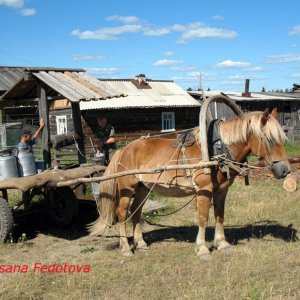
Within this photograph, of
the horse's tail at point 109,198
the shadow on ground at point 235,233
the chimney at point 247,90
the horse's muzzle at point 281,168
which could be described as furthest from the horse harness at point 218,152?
the chimney at point 247,90

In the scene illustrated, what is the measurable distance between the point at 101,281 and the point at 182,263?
114cm

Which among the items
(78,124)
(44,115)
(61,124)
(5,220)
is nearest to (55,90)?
(44,115)

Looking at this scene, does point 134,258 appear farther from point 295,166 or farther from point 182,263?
point 295,166

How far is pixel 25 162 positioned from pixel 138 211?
1.95m

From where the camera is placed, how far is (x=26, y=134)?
21.8ft

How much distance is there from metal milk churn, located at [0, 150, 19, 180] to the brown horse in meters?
1.40

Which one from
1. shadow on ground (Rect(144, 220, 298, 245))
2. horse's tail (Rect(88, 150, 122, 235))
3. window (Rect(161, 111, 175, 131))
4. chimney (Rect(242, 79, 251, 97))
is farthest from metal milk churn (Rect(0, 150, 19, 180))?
chimney (Rect(242, 79, 251, 97))

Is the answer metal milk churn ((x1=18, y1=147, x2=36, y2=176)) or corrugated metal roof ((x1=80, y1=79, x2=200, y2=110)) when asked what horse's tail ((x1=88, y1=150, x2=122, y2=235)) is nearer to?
metal milk churn ((x1=18, y1=147, x2=36, y2=176))

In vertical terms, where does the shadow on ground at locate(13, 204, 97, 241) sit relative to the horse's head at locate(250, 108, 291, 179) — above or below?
below

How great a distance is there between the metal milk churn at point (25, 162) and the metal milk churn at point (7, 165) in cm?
14

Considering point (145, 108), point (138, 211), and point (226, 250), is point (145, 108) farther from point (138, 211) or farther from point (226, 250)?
point (226, 250)

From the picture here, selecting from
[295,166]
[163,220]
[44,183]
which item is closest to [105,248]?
[44,183]

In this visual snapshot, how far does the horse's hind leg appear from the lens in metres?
6.16

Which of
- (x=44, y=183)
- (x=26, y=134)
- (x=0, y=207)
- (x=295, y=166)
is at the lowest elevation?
(x=295, y=166)
